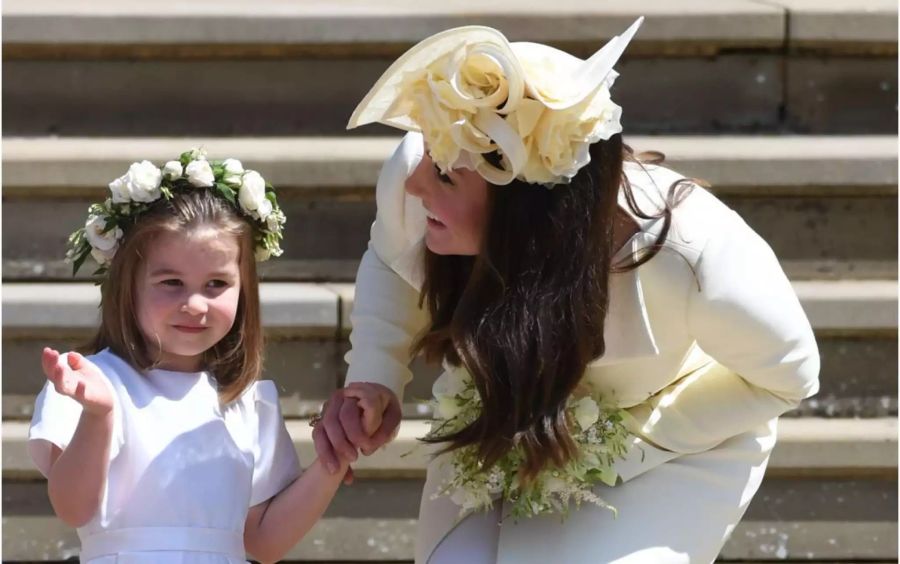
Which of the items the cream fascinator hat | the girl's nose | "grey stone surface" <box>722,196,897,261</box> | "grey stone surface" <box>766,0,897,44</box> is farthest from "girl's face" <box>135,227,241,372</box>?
"grey stone surface" <box>766,0,897,44</box>

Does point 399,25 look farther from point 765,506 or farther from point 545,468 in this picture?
point 545,468

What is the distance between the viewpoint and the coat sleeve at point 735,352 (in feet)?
7.71

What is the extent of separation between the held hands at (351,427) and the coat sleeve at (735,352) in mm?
452

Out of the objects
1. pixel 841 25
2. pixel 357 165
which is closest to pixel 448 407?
pixel 357 165

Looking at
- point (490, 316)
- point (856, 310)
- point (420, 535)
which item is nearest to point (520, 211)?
point (490, 316)

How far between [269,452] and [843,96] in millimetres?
2140

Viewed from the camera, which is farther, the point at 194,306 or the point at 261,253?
the point at 261,253

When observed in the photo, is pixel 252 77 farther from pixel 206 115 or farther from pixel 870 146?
pixel 870 146

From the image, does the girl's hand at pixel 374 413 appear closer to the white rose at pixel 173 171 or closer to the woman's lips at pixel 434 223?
the woman's lips at pixel 434 223

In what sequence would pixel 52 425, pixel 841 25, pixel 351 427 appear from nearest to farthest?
pixel 52 425 → pixel 351 427 → pixel 841 25

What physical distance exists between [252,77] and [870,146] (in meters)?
1.69

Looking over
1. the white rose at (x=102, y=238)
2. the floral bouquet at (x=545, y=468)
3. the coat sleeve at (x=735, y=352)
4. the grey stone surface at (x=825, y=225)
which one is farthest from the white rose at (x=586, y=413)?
the grey stone surface at (x=825, y=225)

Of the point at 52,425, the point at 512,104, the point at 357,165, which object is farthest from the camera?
the point at 357,165

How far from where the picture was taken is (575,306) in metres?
2.31
